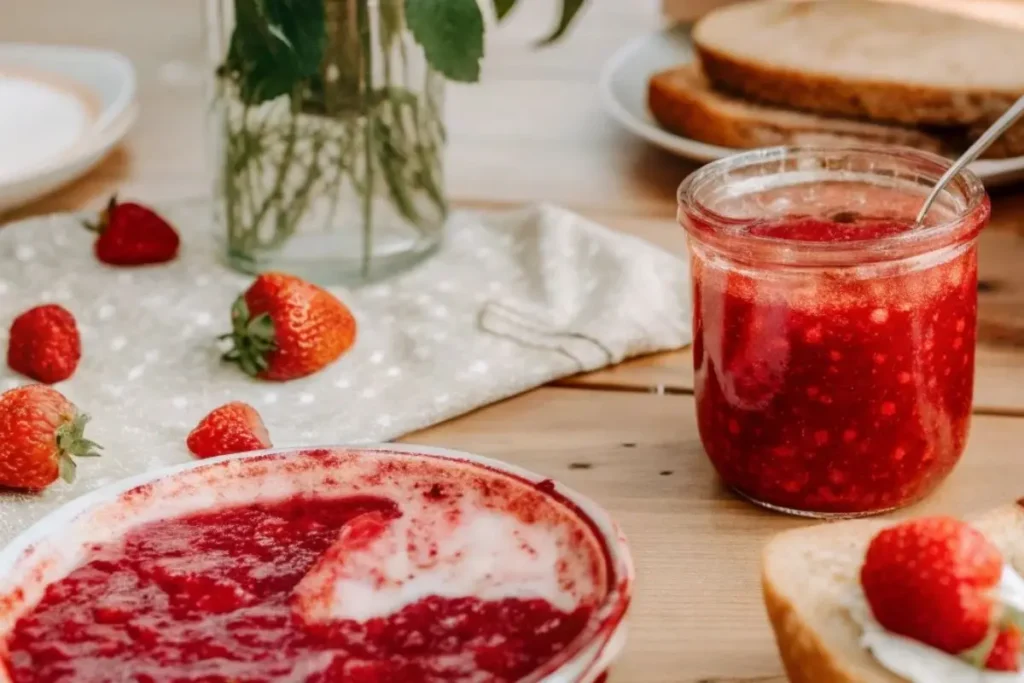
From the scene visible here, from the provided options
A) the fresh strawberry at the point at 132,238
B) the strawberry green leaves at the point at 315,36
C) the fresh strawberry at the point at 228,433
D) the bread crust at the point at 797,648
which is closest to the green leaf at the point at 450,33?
the strawberry green leaves at the point at 315,36

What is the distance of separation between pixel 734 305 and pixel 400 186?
0.56 m

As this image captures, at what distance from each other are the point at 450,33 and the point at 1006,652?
74 centimetres

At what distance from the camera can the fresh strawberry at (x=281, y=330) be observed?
4.33ft

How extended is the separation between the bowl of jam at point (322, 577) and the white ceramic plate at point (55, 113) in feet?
2.79

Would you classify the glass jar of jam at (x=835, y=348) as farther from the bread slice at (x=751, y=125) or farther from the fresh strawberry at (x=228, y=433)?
the bread slice at (x=751, y=125)

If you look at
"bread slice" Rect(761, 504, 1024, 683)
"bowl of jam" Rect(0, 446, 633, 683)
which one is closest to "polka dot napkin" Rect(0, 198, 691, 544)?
"bowl of jam" Rect(0, 446, 633, 683)

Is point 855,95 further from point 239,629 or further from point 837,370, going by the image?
point 239,629

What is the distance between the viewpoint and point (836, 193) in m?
1.18

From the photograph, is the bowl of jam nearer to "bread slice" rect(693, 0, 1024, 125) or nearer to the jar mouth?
the jar mouth

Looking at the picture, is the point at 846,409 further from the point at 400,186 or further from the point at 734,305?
the point at 400,186

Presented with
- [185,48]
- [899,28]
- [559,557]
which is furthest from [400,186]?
[185,48]

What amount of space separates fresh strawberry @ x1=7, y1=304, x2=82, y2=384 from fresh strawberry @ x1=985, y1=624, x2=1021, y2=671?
90cm

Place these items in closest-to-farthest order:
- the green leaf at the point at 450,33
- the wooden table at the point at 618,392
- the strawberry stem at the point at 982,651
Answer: the strawberry stem at the point at 982,651
the wooden table at the point at 618,392
the green leaf at the point at 450,33

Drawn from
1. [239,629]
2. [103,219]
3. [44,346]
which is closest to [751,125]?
[103,219]
